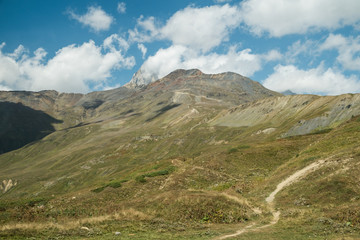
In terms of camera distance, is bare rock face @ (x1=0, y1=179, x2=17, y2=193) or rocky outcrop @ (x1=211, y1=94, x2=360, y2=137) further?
bare rock face @ (x1=0, y1=179, x2=17, y2=193)

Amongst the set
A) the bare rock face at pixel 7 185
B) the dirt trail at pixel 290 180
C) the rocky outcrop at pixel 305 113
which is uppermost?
the rocky outcrop at pixel 305 113

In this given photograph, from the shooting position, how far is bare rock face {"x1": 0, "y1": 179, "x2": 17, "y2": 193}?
575ft

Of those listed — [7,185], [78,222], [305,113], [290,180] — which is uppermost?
[305,113]

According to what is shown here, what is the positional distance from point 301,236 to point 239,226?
547cm

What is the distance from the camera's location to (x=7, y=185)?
591 ft

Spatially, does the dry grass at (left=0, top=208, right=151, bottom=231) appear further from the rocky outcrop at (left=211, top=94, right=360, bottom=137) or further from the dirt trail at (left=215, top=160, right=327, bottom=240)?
the rocky outcrop at (left=211, top=94, right=360, bottom=137)

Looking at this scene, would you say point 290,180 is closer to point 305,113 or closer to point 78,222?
point 78,222

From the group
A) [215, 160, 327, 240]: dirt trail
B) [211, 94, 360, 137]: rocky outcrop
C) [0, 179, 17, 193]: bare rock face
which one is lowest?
[0, 179, 17, 193]: bare rock face

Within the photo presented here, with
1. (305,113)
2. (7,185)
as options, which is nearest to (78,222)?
(305,113)

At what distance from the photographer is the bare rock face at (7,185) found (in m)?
175

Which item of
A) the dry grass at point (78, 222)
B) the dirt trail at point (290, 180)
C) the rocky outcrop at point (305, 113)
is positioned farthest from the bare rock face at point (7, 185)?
the dirt trail at point (290, 180)

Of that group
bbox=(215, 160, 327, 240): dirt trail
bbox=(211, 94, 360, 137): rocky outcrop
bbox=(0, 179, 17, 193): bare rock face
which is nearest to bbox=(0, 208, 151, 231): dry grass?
bbox=(215, 160, 327, 240): dirt trail

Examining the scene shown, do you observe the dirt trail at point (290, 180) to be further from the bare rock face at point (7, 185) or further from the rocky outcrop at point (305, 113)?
the bare rock face at point (7, 185)

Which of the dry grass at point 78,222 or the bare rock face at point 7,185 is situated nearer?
the dry grass at point 78,222
